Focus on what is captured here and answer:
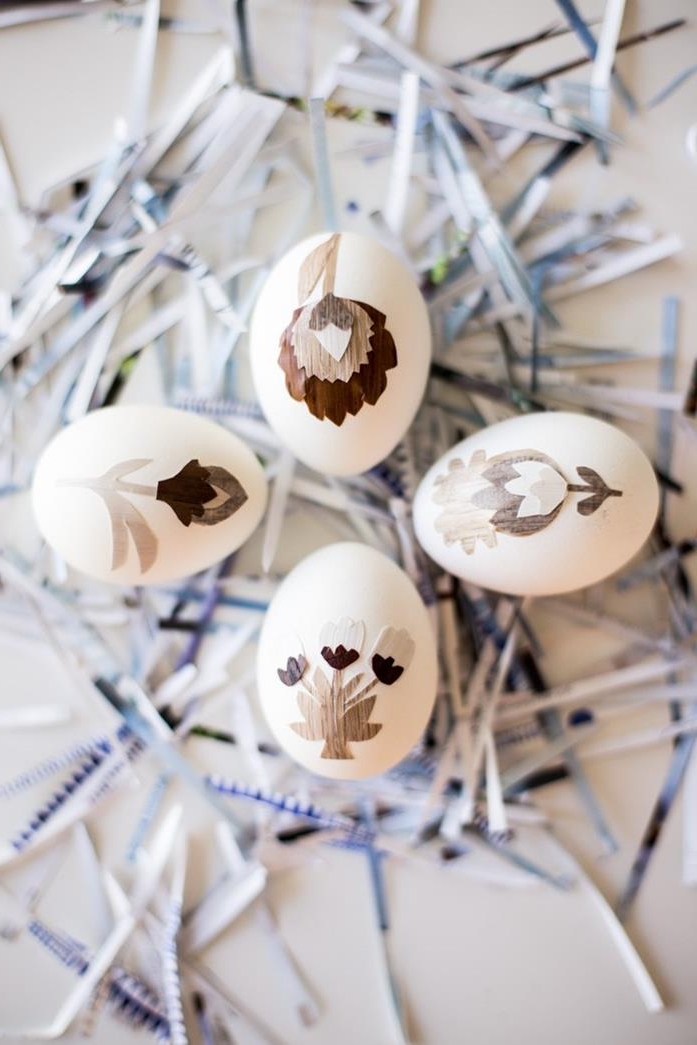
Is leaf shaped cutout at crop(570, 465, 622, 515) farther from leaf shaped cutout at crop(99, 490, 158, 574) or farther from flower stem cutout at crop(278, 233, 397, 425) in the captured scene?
leaf shaped cutout at crop(99, 490, 158, 574)

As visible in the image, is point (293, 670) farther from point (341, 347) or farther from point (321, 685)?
point (341, 347)

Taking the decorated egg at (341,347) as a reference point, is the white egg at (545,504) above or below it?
below

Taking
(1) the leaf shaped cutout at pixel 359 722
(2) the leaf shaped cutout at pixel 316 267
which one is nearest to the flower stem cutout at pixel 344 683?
(1) the leaf shaped cutout at pixel 359 722

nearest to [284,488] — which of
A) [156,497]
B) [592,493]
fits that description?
[156,497]

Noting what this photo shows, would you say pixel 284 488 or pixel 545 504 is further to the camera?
pixel 284 488

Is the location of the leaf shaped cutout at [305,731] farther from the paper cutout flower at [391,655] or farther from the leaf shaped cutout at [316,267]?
the leaf shaped cutout at [316,267]

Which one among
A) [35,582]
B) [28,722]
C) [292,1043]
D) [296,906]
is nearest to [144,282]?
[35,582]

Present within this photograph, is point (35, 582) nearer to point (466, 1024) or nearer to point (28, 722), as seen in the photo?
point (28, 722)
